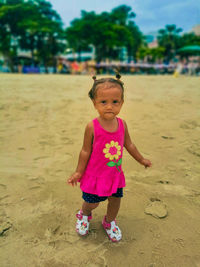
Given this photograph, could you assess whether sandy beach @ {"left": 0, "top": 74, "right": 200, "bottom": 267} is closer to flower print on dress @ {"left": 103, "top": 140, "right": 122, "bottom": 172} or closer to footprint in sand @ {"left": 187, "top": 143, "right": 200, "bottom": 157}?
footprint in sand @ {"left": 187, "top": 143, "right": 200, "bottom": 157}

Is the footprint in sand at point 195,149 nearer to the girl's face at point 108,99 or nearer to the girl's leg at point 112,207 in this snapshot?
the girl's leg at point 112,207

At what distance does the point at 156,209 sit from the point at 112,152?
0.93 meters

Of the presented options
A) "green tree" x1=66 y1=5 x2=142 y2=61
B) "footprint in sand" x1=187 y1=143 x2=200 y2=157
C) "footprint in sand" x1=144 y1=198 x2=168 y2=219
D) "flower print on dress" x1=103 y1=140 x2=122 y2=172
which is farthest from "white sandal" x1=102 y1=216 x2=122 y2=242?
"green tree" x1=66 y1=5 x2=142 y2=61

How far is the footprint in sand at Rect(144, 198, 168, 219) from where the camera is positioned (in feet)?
6.39

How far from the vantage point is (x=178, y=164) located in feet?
9.45

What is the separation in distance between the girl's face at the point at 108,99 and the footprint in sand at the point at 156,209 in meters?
1.09

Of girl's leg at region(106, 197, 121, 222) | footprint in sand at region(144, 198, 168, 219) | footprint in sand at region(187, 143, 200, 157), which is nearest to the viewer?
girl's leg at region(106, 197, 121, 222)

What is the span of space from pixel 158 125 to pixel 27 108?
Answer: 11.1ft

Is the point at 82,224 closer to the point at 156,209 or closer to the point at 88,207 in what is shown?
the point at 88,207

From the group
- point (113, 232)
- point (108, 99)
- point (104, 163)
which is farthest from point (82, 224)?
point (108, 99)

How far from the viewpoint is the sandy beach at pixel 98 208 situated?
60.2 inches

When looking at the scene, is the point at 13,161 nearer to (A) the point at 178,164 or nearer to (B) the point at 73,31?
(A) the point at 178,164

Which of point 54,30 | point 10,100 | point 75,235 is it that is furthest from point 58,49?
point 75,235

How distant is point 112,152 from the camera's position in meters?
1.50
